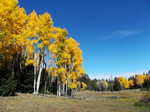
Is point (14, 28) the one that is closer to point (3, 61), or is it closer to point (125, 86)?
point (3, 61)

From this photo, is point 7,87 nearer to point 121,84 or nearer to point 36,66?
point 36,66

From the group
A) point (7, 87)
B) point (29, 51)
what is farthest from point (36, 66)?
point (7, 87)

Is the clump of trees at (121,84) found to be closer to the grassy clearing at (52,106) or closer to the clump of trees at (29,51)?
the clump of trees at (29,51)

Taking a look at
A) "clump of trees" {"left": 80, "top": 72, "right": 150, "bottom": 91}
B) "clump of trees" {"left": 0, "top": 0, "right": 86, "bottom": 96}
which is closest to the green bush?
"clump of trees" {"left": 0, "top": 0, "right": 86, "bottom": 96}

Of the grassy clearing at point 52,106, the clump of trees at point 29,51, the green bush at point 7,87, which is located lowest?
the grassy clearing at point 52,106

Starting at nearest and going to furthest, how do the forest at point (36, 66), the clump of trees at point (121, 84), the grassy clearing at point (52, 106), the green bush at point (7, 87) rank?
the grassy clearing at point (52, 106)
the forest at point (36, 66)
the green bush at point (7, 87)
the clump of trees at point (121, 84)

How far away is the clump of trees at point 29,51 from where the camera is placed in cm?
1671

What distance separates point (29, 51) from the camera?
24016 mm

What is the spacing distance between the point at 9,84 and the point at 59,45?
1343 centimetres

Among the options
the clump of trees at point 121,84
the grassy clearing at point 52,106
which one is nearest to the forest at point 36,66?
the grassy clearing at point 52,106

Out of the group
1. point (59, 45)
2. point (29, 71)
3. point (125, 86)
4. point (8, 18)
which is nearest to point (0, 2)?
point (8, 18)

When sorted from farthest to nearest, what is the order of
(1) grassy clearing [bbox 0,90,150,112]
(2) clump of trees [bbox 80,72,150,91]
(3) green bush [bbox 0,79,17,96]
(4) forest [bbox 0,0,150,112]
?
(2) clump of trees [bbox 80,72,150,91] < (3) green bush [bbox 0,79,17,96] < (4) forest [bbox 0,0,150,112] < (1) grassy clearing [bbox 0,90,150,112]

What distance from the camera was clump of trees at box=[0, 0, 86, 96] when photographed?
16709 mm

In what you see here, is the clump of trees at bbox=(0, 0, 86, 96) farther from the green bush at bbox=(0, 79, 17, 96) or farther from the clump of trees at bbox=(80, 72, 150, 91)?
the clump of trees at bbox=(80, 72, 150, 91)
